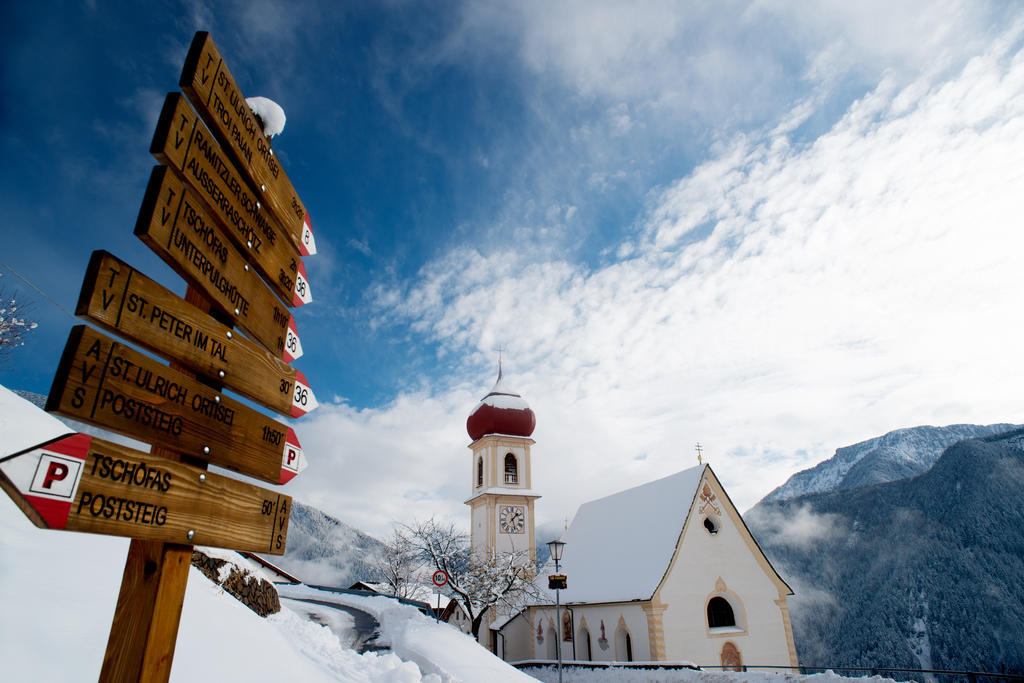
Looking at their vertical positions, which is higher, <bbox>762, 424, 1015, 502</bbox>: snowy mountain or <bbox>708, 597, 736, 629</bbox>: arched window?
<bbox>762, 424, 1015, 502</bbox>: snowy mountain

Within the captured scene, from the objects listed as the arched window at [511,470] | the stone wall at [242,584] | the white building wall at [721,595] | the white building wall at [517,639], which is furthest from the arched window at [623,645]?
the stone wall at [242,584]

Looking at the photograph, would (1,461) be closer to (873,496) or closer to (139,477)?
(139,477)

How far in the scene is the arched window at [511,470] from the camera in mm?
40541

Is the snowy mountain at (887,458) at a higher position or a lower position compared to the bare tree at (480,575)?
higher

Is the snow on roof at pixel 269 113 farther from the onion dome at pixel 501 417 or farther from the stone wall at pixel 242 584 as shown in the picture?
the onion dome at pixel 501 417

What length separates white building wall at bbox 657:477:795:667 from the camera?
25.0 m

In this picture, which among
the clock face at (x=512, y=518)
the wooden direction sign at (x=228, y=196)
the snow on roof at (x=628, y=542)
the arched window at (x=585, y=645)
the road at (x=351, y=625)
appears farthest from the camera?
the clock face at (x=512, y=518)

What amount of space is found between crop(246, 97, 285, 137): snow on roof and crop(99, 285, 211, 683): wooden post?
9.82 feet

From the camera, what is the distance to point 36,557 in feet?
19.8

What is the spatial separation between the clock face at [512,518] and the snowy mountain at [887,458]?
129 m

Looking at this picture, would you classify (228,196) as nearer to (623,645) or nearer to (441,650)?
(441,650)

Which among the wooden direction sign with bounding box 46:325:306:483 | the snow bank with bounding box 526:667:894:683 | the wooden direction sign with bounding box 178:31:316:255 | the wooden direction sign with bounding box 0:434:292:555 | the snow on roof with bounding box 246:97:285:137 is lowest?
the snow bank with bounding box 526:667:894:683

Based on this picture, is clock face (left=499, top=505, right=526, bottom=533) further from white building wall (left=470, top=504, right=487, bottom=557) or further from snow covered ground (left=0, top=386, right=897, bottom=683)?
snow covered ground (left=0, top=386, right=897, bottom=683)

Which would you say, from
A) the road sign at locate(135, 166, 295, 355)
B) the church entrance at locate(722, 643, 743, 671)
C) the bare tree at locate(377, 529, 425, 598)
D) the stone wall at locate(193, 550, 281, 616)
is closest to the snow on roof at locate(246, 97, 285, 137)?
the road sign at locate(135, 166, 295, 355)
